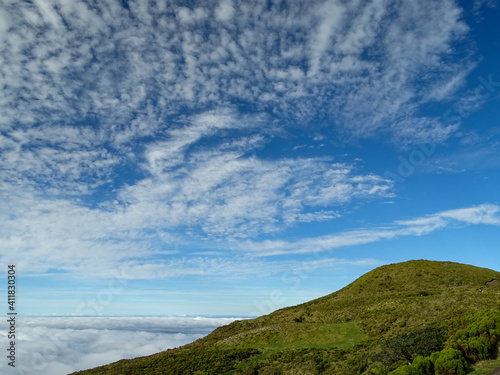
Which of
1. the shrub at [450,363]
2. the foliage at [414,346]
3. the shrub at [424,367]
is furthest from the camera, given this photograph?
the foliage at [414,346]

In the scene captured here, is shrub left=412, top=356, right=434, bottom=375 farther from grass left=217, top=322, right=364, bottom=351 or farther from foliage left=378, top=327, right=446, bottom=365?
grass left=217, top=322, right=364, bottom=351

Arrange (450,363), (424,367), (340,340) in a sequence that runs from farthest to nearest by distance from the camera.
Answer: (340,340), (424,367), (450,363)

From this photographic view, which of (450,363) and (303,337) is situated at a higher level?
(450,363)

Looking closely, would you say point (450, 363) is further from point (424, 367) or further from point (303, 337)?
point (303, 337)

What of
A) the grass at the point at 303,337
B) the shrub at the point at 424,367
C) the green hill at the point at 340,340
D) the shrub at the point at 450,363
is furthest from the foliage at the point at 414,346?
the grass at the point at 303,337

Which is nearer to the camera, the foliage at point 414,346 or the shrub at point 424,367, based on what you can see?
the shrub at point 424,367

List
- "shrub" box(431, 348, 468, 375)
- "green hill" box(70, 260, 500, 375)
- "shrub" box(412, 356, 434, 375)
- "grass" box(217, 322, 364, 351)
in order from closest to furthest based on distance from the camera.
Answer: "shrub" box(431, 348, 468, 375)
"shrub" box(412, 356, 434, 375)
"green hill" box(70, 260, 500, 375)
"grass" box(217, 322, 364, 351)

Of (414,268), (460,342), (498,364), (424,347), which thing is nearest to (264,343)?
(424,347)

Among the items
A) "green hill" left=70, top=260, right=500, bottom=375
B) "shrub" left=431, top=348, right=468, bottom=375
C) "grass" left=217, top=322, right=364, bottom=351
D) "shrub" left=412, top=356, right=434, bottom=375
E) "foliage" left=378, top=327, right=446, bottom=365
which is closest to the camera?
"shrub" left=431, top=348, right=468, bottom=375

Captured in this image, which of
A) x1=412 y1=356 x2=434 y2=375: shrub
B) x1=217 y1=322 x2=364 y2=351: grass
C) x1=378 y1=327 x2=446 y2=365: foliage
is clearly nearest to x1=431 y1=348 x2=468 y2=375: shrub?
x1=412 y1=356 x2=434 y2=375: shrub

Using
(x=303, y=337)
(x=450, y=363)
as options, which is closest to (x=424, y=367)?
(x=450, y=363)

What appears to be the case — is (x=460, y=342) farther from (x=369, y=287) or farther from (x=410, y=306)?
(x=369, y=287)

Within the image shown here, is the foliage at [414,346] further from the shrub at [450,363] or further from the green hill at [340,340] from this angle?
the shrub at [450,363]

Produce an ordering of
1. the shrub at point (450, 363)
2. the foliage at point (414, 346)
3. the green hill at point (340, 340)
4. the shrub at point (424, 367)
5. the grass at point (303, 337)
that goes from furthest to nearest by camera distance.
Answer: the grass at point (303, 337), the green hill at point (340, 340), the foliage at point (414, 346), the shrub at point (424, 367), the shrub at point (450, 363)
